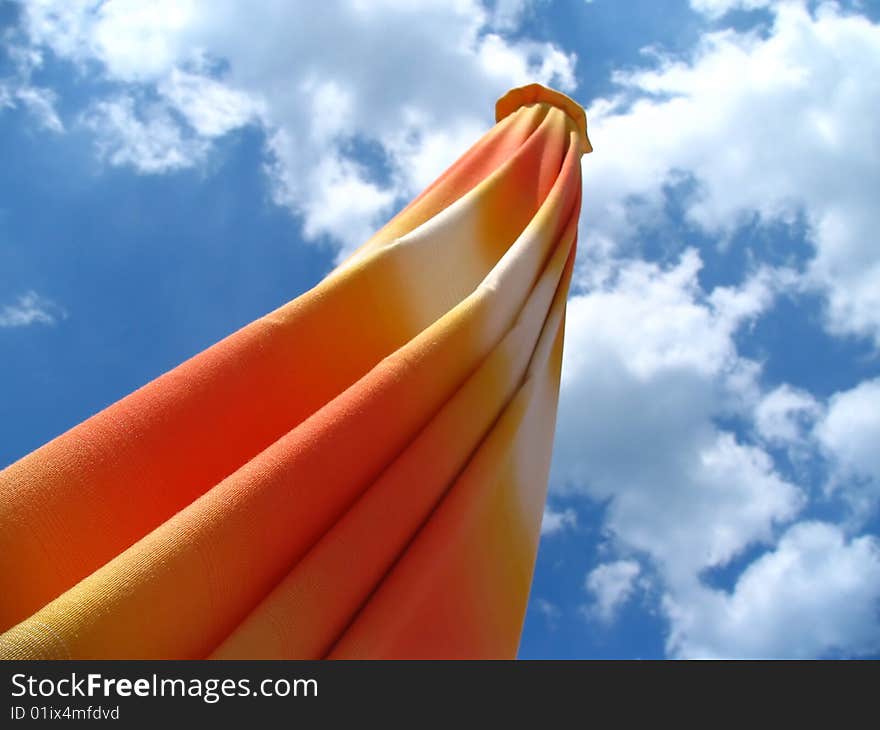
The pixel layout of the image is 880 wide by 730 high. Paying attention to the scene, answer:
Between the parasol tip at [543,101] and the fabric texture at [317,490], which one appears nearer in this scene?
the fabric texture at [317,490]

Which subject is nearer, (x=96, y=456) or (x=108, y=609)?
(x=108, y=609)

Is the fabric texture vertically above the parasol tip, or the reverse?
the parasol tip

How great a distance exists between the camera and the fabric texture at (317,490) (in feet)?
4.41

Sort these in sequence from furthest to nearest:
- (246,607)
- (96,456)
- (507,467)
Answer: (507,467)
(96,456)
(246,607)

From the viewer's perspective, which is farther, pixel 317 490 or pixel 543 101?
pixel 543 101

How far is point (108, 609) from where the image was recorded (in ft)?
3.97

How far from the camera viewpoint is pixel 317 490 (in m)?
1.58

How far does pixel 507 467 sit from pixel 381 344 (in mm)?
510

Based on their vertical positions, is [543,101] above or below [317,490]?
above

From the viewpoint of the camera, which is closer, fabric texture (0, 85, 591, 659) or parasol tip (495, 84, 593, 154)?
fabric texture (0, 85, 591, 659)

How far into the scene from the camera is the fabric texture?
134cm

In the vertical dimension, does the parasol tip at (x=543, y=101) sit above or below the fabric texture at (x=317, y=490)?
above
